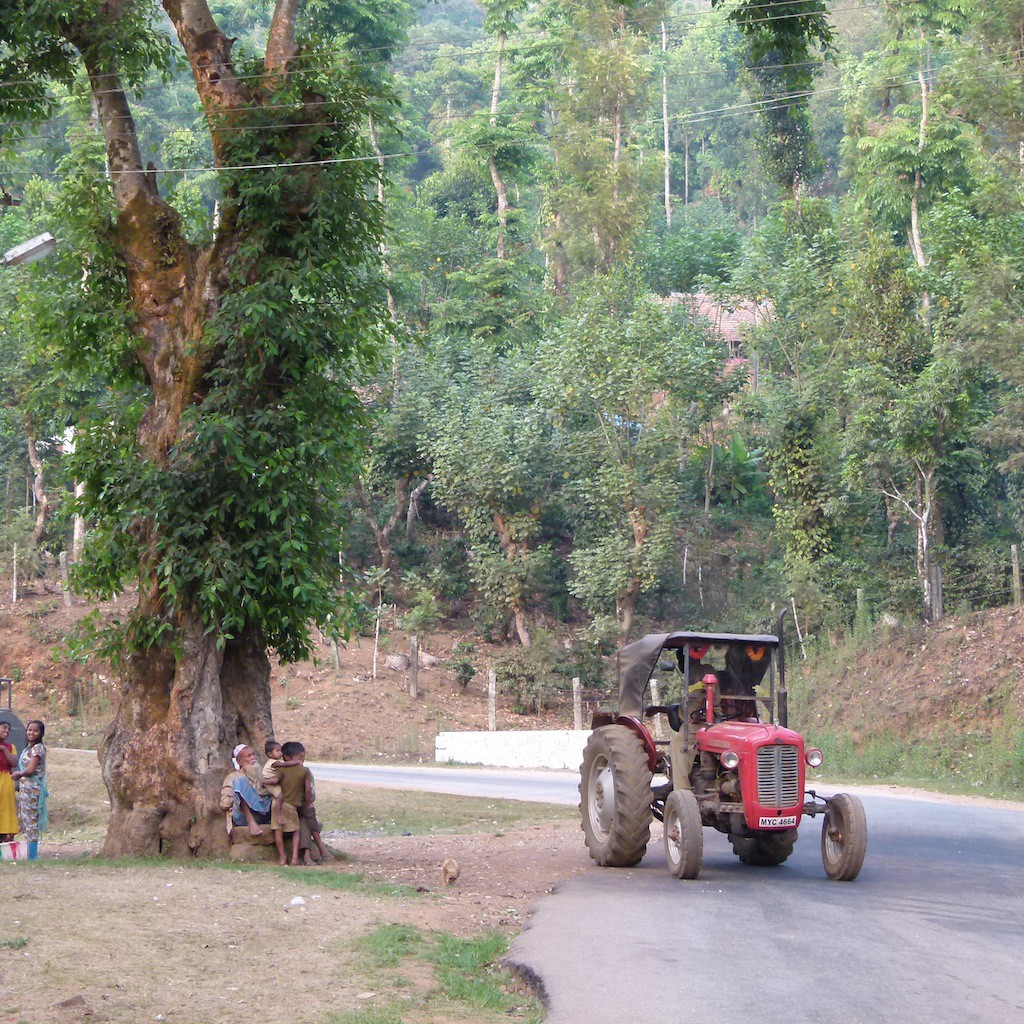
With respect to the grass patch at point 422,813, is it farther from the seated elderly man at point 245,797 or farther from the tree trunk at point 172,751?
the tree trunk at point 172,751

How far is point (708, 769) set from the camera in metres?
13.0

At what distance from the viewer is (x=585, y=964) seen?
8.62m

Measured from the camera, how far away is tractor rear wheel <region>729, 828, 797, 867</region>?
13220mm

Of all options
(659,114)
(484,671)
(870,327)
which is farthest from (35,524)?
(659,114)

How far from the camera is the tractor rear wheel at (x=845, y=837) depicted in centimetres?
1188

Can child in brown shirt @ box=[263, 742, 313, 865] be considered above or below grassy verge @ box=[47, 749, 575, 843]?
above

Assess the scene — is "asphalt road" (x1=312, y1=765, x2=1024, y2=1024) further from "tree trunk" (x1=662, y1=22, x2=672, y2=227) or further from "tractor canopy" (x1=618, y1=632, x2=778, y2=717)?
"tree trunk" (x1=662, y1=22, x2=672, y2=227)

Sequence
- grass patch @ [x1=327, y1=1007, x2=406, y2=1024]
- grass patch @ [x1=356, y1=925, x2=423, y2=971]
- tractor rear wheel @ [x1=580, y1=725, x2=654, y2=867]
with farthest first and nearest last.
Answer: tractor rear wheel @ [x1=580, y1=725, x2=654, y2=867]
grass patch @ [x1=356, y1=925, x2=423, y2=971]
grass patch @ [x1=327, y1=1007, x2=406, y2=1024]

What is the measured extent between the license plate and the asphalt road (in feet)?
1.74

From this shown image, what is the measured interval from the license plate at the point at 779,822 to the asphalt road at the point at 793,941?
1.74 feet

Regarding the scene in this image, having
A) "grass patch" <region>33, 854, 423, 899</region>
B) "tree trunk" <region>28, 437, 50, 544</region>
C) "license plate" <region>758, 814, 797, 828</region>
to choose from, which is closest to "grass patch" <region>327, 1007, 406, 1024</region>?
"grass patch" <region>33, 854, 423, 899</region>

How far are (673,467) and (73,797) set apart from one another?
21684 millimetres

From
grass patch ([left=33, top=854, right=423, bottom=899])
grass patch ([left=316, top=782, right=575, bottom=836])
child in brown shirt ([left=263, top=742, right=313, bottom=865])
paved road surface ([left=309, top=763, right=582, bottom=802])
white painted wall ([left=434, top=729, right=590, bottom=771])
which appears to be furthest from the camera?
white painted wall ([left=434, top=729, right=590, bottom=771])

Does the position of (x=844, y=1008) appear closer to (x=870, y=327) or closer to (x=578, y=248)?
(x=870, y=327)
